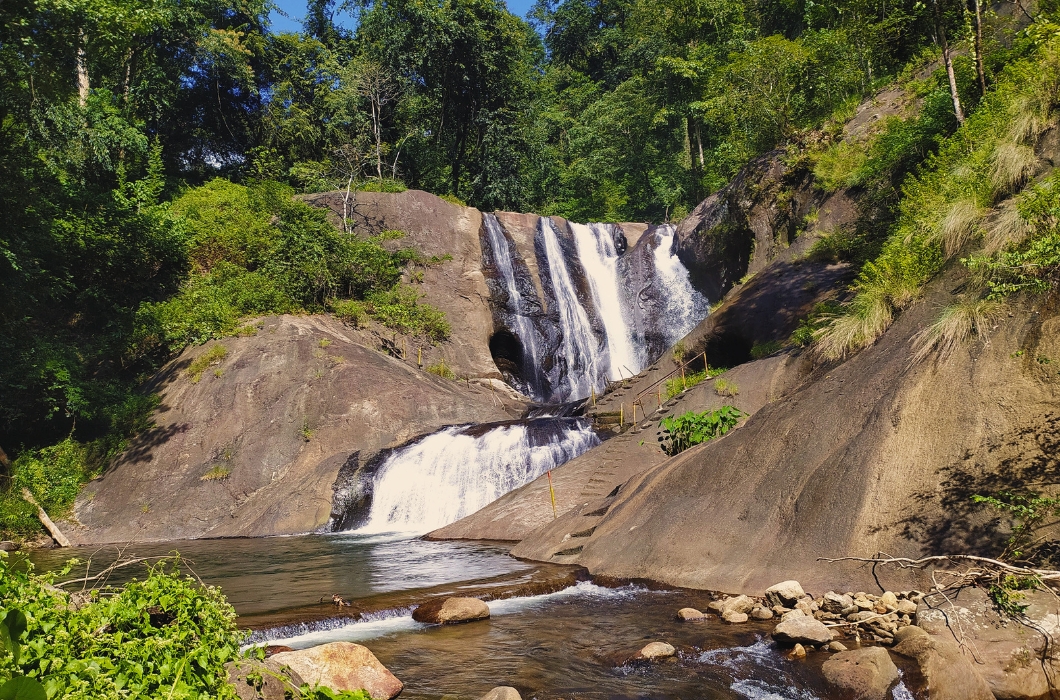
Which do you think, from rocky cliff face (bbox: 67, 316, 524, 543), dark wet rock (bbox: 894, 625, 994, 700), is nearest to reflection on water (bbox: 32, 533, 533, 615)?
rocky cliff face (bbox: 67, 316, 524, 543)

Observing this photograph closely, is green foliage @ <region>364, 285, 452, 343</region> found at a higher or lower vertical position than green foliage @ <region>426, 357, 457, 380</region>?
higher

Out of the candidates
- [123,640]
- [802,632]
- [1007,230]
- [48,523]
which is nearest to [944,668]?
[802,632]

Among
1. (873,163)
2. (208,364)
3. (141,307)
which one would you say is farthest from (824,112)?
(141,307)

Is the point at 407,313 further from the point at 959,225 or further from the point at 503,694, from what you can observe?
the point at 503,694

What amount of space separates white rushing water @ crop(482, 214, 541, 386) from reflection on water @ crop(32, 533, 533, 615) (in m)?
14.9

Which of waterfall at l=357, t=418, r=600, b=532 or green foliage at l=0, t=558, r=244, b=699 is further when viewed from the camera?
waterfall at l=357, t=418, r=600, b=532

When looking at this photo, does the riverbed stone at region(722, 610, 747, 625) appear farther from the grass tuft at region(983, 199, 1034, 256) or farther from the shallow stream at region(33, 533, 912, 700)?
the grass tuft at region(983, 199, 1034, 256)

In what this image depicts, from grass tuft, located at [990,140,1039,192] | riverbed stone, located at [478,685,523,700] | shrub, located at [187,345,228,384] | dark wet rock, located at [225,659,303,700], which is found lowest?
riverbed stone, located at [478,685,523,700]

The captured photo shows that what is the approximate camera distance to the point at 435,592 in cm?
955

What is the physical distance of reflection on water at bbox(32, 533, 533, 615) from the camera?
10.2m

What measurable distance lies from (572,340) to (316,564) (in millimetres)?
19346

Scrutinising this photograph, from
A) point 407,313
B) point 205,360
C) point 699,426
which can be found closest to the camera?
point 699,426

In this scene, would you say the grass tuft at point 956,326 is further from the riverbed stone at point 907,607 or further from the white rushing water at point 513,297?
the white rushing water at point 513,297

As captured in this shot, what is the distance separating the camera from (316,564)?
41.8 feet
